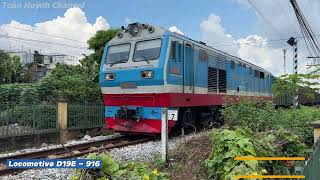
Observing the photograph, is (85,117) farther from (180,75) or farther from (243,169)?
(243,169)

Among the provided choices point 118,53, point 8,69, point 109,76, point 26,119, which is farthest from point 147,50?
point 8,69

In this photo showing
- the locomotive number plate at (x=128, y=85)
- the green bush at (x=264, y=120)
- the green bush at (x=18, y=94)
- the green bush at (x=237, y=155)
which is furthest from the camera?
the green bush at (x=18, y=94)

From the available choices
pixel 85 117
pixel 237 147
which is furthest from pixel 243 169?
pixel 85 117

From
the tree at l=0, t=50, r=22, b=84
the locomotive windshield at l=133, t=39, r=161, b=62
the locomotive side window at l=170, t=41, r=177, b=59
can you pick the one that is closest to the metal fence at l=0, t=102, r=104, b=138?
the locomotive windshield at l=133, t=39, r=161, b=62

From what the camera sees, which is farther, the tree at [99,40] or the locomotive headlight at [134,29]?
the tree at [99,40]

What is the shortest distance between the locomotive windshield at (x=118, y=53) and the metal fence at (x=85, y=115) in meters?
2.45

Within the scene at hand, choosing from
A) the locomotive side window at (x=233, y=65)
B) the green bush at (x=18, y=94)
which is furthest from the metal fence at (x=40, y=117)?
the locomotive side window at (x=233, y=65)

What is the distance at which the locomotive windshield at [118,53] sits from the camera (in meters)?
13.3

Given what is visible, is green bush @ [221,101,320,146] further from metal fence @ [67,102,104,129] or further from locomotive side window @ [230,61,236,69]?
locomotive side window @ [230,61,236,69]

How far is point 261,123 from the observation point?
32.1 ft

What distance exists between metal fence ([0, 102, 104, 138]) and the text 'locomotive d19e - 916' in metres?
1.89

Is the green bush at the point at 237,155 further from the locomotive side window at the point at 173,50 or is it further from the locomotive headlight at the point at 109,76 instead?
the locomotive headlight at the point at 109,76

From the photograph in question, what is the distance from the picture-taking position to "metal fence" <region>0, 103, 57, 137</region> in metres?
12.4

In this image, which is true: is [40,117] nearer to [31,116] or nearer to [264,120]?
[31,116]
